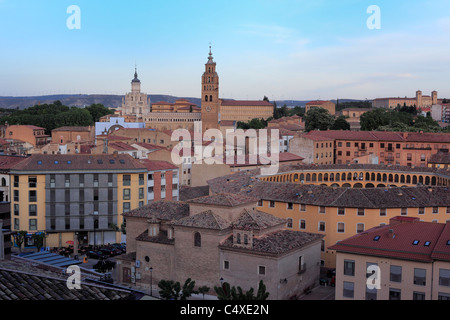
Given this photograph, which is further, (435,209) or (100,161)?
(100,161)

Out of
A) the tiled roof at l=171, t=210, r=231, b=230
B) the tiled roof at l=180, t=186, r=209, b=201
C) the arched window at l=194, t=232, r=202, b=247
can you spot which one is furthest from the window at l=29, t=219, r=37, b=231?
the arched window at l=194, t=232, r=202, b=247

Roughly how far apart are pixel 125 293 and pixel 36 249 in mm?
38696

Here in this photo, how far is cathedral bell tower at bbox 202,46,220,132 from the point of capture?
140750mm

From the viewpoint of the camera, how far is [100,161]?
182ft

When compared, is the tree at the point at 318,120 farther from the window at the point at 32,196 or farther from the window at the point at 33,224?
the window at the point at 33,224

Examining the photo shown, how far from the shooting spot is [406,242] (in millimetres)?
31656

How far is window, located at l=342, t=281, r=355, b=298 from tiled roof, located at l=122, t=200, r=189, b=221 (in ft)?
42.6

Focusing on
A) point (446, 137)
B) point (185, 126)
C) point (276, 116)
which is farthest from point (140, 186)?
point (276, 116)

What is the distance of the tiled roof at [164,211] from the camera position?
40.4 m

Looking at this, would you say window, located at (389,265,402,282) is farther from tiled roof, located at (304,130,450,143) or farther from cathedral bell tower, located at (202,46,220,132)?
cathedral bell tower, located at (202,46,220,132)

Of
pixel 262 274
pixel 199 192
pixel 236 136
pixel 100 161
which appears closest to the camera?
pixel 262 274

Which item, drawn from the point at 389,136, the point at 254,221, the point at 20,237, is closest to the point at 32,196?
the point at 20,237
